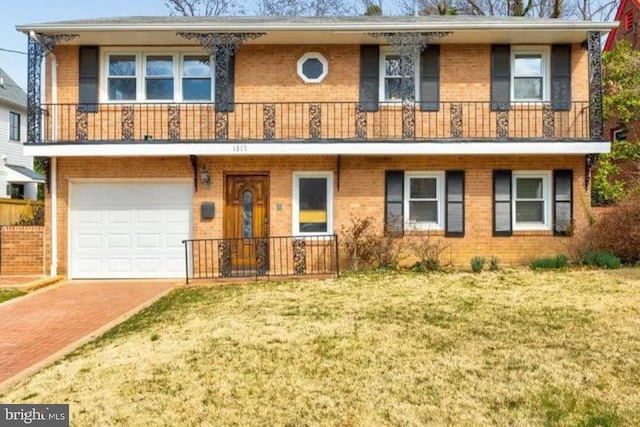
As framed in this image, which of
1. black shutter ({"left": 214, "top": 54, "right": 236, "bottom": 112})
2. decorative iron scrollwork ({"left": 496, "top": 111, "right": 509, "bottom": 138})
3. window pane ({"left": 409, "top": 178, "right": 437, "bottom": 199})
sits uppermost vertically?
black shutter ({"left": 214, "top": 54, "right": 236, "bottom": 112})

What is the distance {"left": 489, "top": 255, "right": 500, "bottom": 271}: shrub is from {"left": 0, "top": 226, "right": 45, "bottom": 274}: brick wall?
10.6 m

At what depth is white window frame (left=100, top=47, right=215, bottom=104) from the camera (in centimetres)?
1213

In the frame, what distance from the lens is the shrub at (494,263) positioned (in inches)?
452

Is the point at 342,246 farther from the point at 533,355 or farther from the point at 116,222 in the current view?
the point at 533,355

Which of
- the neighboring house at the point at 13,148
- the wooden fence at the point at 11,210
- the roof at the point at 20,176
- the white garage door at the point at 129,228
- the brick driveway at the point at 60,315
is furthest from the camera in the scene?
the neighboring house at the point at 13,148

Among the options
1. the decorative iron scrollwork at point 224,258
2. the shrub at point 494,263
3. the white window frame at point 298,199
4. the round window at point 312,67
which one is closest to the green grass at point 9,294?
the decorative iron scrollwork at point 224,258

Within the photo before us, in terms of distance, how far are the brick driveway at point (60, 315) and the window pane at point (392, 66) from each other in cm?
726

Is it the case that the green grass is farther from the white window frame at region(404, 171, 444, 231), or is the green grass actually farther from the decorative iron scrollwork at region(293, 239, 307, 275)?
the white window frame at region(404, 171, 444, 231)

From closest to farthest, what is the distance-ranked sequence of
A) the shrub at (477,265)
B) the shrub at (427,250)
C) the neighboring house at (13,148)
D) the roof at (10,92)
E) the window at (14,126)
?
the shrub at (477,265) < the shrub at (427,250) < the neighboring house at (13,148) < the roof at (10,92) < the window at (14,126)

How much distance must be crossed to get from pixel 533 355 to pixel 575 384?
0.81 meters

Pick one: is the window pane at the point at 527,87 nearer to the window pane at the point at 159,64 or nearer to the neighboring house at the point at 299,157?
the neighboring house at the point at 299,157

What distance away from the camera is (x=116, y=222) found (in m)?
12.1

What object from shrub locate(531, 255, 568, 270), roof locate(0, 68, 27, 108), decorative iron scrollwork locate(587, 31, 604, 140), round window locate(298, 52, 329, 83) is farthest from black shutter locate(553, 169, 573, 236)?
roof locate(0, 68, 27, 108)

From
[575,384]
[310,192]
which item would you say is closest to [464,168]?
[310,192]
